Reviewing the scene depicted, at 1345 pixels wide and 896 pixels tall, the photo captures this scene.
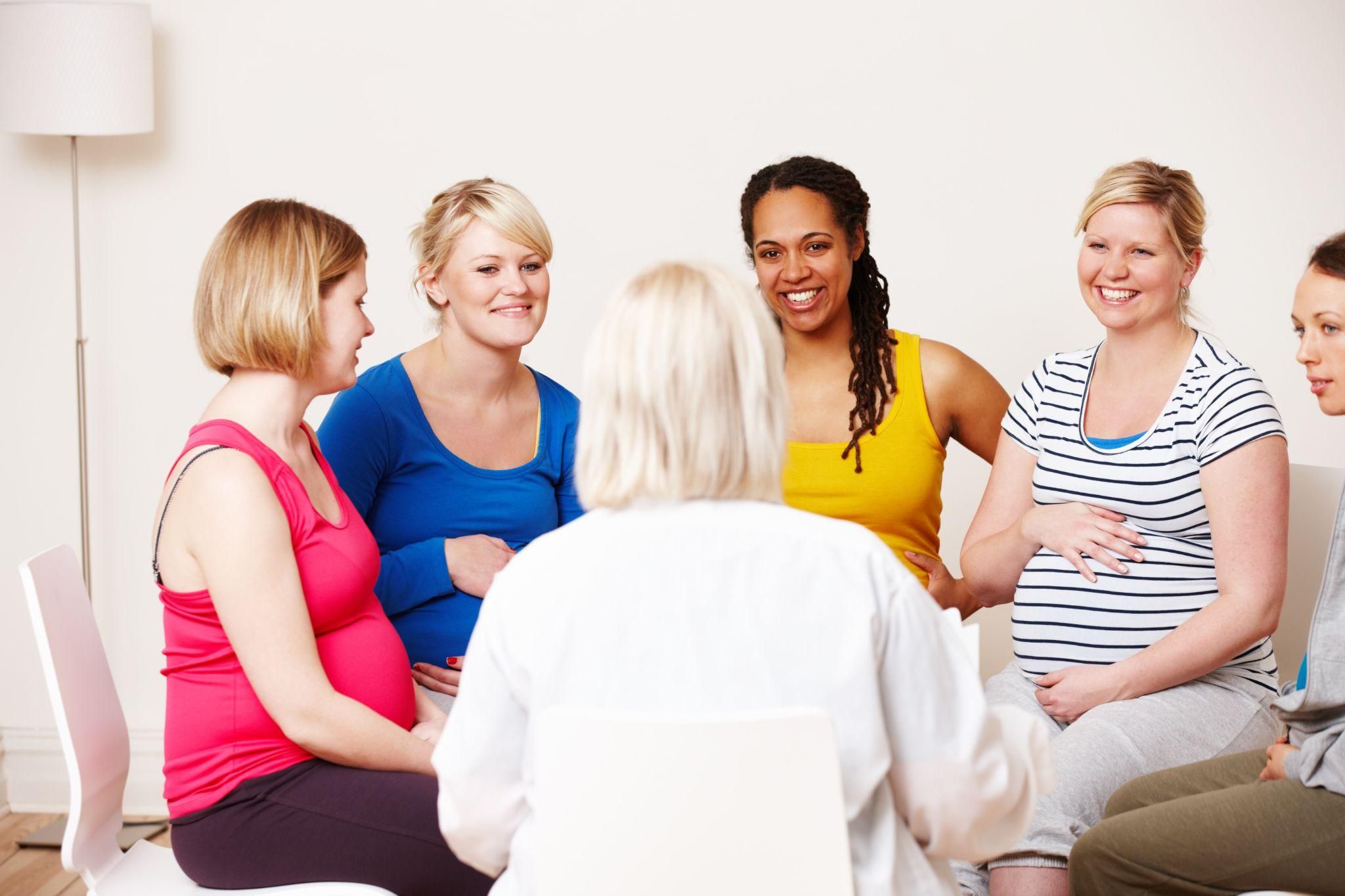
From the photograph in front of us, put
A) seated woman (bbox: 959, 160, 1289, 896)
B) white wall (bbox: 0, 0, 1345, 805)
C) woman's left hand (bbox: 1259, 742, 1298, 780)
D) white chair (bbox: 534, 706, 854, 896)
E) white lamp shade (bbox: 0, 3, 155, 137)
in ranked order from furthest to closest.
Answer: white wall (bbox: 0, 0, 1345, 805) < white lamp shade (bbox: 0, 3, 155, 137) < seated woman (bbox: 959, 160, 1289, 896) < woman's left hand (bbox: 1259, 742, 1298, 780) < white chair (bbox: 534, 706, 854, 896)

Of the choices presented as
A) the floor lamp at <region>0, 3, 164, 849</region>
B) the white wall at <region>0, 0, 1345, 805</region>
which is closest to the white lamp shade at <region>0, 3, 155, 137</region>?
the floor lamp at <region>0, 3, 164, 849</region>

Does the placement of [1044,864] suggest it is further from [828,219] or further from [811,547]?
[828,219]

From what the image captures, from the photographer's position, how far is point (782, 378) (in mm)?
1212

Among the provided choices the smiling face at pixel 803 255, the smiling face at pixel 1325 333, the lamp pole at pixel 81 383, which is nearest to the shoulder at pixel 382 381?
the smiling face at pixel 803 255

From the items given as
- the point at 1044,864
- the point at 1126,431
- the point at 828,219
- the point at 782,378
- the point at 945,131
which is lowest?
the point at 1044,864

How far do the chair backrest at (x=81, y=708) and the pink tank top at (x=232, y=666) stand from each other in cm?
11

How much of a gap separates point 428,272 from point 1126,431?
1.29m

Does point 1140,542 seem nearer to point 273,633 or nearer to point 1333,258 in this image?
point 1333,258

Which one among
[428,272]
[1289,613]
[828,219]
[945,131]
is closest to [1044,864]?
[1289,613]

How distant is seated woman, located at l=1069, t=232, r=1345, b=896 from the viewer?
1516 millimetres

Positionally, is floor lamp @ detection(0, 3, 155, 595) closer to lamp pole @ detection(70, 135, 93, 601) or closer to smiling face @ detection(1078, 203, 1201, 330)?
lamp pole @ detection(70, 135, 93, 601)

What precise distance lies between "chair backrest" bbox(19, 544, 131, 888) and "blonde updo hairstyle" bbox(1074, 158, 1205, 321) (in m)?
1.74

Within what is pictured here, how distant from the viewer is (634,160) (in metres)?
3.26

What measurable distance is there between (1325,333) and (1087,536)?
0.49m
